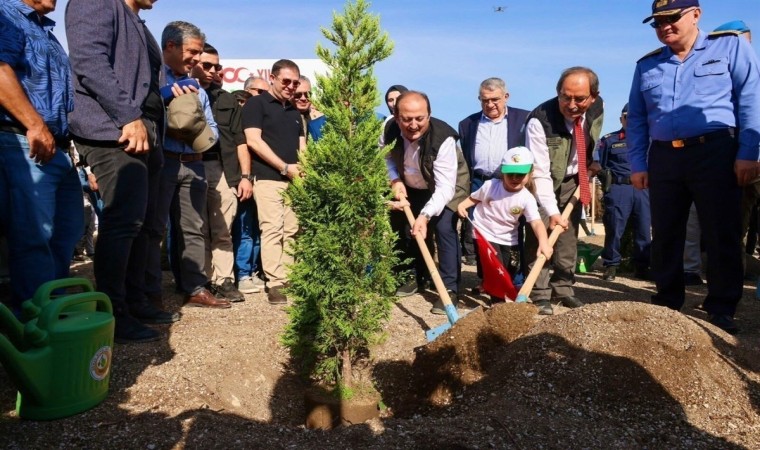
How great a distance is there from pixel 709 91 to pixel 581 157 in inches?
50.7

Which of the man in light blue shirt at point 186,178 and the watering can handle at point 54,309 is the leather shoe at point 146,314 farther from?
the watering can handle at point 54,309

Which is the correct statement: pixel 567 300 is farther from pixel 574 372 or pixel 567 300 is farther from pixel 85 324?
pixel 85 324

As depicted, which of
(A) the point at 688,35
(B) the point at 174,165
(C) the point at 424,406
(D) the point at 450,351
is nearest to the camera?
(C) the point at 424,406

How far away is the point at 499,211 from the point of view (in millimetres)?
5754

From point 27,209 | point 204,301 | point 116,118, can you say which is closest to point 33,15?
point 116,118

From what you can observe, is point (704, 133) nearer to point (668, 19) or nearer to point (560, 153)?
point (668, 19)

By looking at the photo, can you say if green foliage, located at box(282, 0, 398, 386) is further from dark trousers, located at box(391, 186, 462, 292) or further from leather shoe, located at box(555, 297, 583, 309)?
leather shoe, located at box(555, 297, 583, 309)

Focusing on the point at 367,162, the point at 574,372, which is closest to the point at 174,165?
the point at 367,162

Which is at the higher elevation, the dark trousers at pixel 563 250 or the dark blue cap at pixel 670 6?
the dark blue cap at pixel 670 6

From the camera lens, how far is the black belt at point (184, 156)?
4883mm

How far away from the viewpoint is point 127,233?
3836 mm

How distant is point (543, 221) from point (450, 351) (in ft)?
7.54

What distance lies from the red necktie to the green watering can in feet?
13.2

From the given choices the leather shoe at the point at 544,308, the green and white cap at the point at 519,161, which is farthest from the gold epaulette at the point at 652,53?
the leather shoe at the point at 544,308
